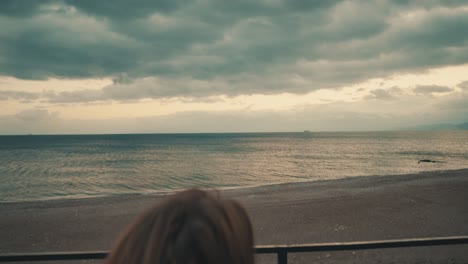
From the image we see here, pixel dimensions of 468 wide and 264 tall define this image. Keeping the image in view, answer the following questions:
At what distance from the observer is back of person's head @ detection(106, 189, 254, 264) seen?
31.2 inches

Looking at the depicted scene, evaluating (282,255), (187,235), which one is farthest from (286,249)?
(187,235)

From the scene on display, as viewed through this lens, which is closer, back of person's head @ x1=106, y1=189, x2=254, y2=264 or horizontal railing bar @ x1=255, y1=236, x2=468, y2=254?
back of person's head @ x1=106, y1=189, x2=254, y2=264

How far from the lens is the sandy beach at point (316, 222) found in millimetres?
7969

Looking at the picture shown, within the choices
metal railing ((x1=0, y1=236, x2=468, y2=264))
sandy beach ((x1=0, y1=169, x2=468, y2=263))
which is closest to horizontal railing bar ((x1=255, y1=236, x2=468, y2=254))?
metal railing ((x1=0, y1=236, x2=468, y2=264))

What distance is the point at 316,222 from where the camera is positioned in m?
11.8

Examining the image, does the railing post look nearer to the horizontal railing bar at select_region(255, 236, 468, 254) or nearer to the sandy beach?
the horizontal railing bar at select_region(255, 236, 468, 254)

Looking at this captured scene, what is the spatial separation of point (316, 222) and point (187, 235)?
38.9 ft

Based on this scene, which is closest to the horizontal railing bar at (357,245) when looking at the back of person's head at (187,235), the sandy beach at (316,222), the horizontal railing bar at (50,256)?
the horizontal railing bar at (50,256)

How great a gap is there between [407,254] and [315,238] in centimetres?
288

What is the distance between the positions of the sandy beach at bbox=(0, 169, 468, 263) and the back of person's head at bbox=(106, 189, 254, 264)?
7.59 metres

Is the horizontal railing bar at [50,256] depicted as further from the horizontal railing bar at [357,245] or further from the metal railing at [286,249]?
the horizontal railing bar at [357,245]

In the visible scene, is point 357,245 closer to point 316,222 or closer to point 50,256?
point 50,256

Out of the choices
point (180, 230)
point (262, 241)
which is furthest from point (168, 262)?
point (262, 241)

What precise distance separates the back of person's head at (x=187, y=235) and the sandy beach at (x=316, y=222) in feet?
24.9
